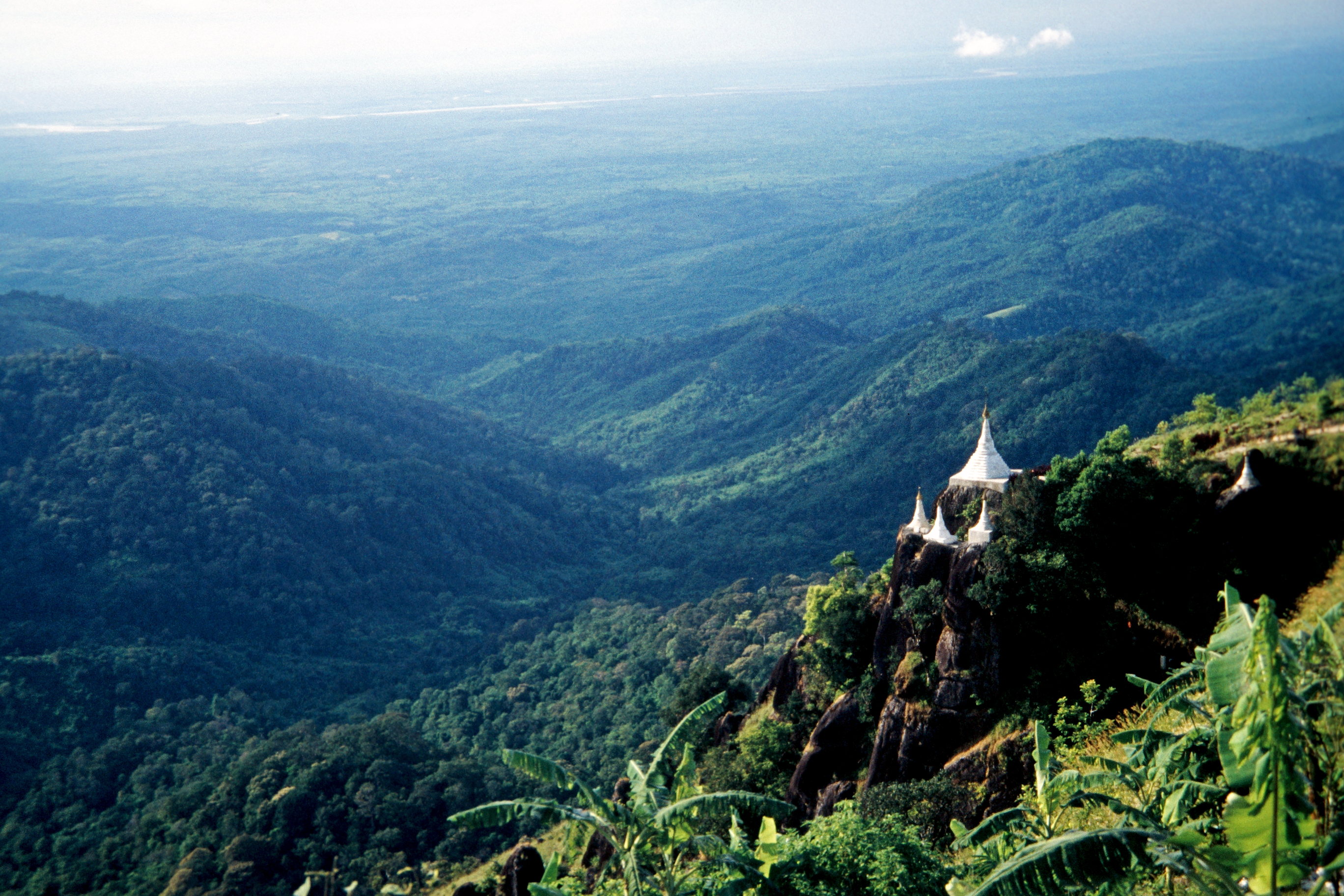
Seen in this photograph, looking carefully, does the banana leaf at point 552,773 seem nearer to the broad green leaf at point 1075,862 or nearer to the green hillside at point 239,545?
the broad green leaf at point 1075,862

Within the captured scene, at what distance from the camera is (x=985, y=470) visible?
92.5 ft

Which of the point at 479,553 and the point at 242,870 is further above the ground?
the point at 242,870

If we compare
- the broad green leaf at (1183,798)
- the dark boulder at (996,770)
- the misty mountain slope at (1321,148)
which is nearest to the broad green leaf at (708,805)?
the broad green leaf at (1183,798)

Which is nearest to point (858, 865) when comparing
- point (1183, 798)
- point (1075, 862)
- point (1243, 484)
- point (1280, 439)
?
point (1183, 798)

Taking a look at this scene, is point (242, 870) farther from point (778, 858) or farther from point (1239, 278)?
point (1239, 278)

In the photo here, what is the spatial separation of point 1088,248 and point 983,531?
15104cm

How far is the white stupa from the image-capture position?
91.5 feet

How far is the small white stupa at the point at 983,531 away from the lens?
24672mm

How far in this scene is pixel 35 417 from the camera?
79.1 m

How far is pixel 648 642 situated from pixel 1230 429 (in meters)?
46.9

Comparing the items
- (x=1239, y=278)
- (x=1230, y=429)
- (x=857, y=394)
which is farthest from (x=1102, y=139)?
(x=1230, y=429)

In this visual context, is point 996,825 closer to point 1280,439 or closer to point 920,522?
point 1280,439

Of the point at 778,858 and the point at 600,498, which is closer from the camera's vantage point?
the point at 778,858

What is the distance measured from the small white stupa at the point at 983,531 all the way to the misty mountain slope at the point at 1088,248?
121 meters
